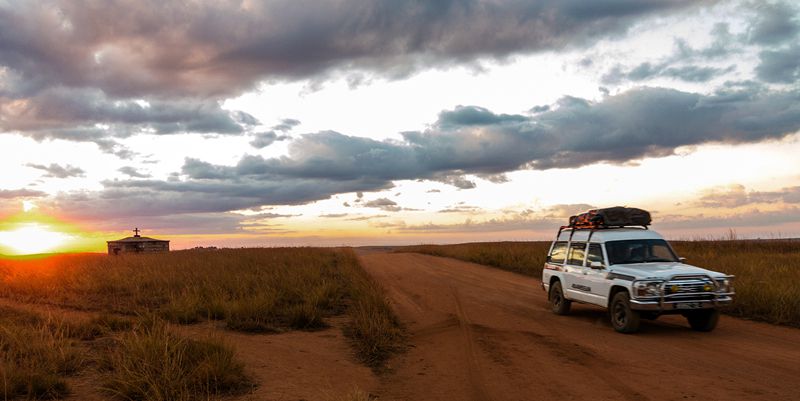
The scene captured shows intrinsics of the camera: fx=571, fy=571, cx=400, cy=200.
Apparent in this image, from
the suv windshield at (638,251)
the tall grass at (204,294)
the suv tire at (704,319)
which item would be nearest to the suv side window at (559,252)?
the suv windshield at (638,251)

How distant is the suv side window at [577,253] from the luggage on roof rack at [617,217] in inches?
21.8

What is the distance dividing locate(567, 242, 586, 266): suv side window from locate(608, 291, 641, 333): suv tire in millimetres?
1855

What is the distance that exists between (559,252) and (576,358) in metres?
6.22

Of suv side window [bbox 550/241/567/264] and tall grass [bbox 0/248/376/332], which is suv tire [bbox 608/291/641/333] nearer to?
suv side window [bbox 550/241/567/264]

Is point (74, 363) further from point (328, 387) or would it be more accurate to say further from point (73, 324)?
point (328, 387)

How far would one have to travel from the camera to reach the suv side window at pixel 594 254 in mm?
13203

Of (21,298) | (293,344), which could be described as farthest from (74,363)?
(21,298)

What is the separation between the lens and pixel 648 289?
11.3 meters

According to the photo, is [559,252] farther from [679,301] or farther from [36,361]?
[36,361]

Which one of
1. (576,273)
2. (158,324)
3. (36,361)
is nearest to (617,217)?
(576,273)

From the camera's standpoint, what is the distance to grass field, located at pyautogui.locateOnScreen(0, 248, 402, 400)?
710 cm

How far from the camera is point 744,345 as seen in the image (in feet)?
34.0

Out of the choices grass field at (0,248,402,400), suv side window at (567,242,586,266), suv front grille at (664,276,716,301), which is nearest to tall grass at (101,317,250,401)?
grass field at (0,248,402,400)

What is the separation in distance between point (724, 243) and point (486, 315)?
33.8m
